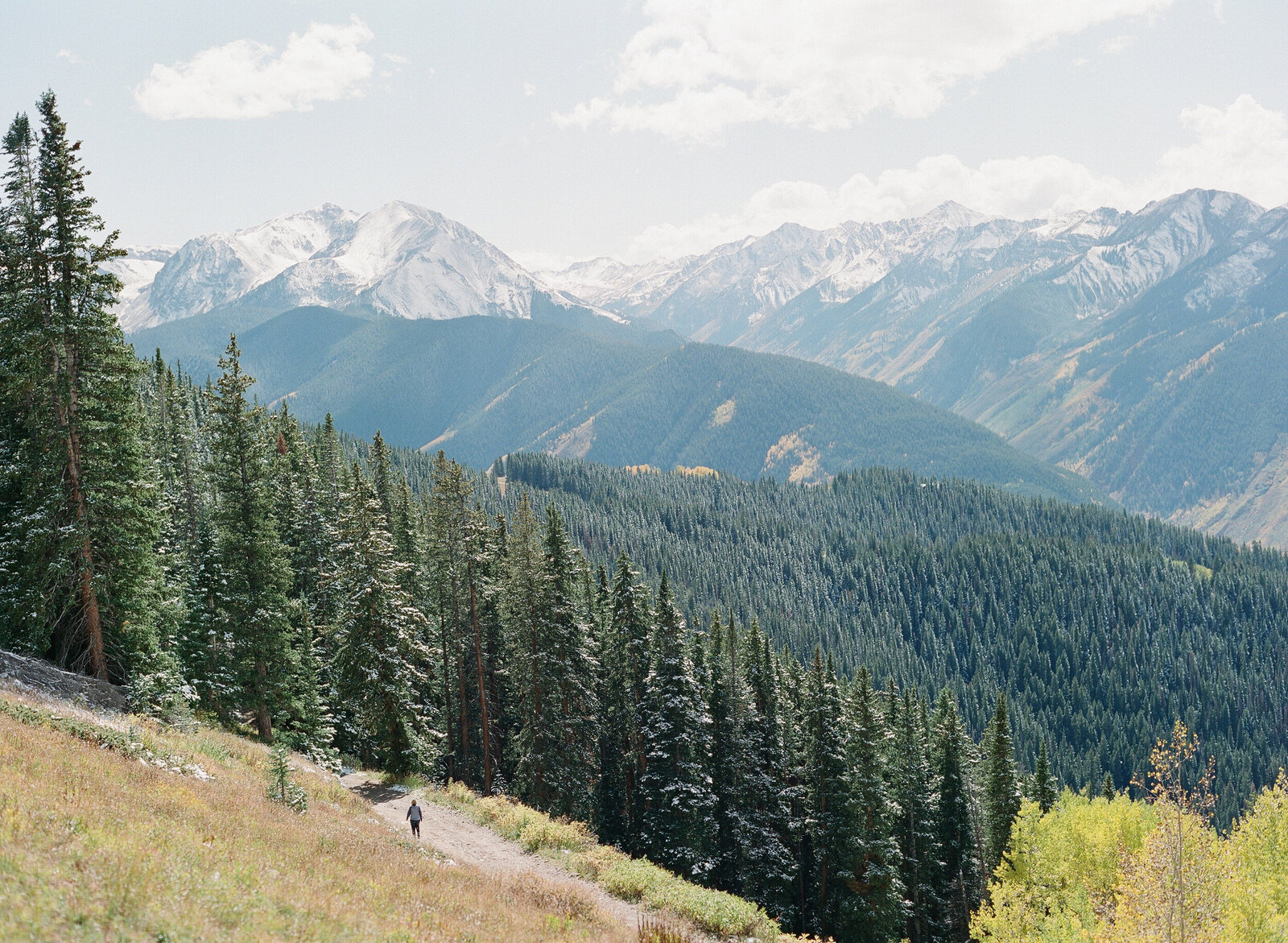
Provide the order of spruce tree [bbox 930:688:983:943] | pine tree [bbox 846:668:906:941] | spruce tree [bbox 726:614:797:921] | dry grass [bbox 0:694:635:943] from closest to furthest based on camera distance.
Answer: dry grass [bbox 0:694:635:943] < spruce tree [bbox 726:614:797:921] < pine tree [bbox 846:668:906:941] < spruce tree [bbox 930:688:983:943]

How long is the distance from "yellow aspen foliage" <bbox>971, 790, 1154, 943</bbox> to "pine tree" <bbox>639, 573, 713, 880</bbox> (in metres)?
18.8

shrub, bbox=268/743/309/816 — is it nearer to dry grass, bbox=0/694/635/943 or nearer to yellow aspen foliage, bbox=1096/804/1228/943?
dry grass, bbox=0/694/635/943

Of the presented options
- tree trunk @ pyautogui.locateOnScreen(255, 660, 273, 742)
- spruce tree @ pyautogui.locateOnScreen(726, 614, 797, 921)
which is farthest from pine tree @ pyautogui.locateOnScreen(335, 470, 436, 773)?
spruce tree @ pyautogui.locateOnScreen(726, 614, 797, 921)

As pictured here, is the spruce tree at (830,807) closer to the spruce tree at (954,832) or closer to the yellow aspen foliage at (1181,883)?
the spruce tree at (954,832)

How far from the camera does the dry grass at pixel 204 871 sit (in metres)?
14.0

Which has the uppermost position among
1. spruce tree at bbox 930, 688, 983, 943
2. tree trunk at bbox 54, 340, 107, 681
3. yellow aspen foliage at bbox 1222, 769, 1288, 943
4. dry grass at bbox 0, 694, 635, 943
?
tree trunk at bbox 54, 340, 107, 681

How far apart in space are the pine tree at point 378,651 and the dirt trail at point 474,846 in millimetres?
2368

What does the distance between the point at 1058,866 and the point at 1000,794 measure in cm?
577

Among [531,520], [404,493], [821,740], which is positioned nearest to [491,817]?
[531,520]

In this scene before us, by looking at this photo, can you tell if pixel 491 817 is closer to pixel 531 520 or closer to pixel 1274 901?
pixel 531 520

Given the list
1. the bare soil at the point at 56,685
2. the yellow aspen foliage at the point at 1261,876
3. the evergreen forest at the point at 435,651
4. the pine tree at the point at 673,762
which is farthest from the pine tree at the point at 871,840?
the bare soil at the point at 56,685

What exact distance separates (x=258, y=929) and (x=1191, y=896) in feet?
95.0

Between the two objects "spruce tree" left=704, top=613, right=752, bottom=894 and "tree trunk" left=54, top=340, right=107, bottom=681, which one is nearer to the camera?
"tree trunk" left=54, top=340, right=107, bottom=681

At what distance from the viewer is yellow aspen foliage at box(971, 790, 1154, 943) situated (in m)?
49.3
